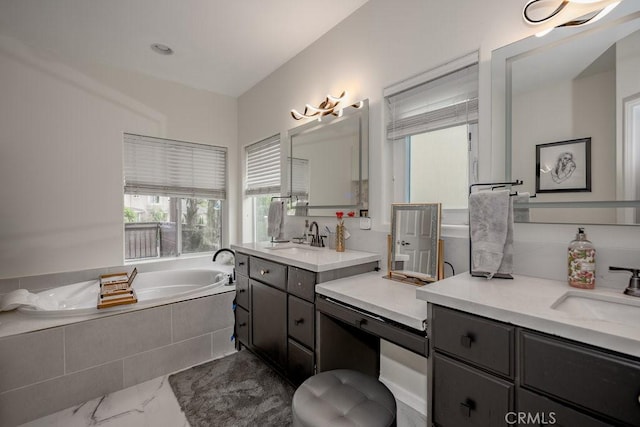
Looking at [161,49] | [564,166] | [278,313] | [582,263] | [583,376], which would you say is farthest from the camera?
[161,49]

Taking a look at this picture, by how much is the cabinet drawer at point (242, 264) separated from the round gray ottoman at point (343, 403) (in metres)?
1.12

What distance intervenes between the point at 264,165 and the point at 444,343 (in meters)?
2.75

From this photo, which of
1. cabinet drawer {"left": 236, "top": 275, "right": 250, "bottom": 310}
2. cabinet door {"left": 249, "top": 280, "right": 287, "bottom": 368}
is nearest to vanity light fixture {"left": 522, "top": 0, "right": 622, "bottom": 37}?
cabinet door {"left": 249, "top": 280, "right": 287, "bottom": 368}

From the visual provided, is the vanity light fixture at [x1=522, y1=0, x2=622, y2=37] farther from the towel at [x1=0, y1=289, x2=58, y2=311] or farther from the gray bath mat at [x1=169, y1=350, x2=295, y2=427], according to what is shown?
the towel at [x1=0, y1=289, x2=58, y2=311]

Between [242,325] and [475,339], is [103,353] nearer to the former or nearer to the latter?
[242,325]

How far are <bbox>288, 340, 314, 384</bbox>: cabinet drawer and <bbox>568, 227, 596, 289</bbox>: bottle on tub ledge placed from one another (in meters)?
1.28

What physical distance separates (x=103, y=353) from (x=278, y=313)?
1.23 m

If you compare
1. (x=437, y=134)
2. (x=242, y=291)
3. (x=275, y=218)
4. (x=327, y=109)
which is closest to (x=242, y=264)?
(x=242, y=291)

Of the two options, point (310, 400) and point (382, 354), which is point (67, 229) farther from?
point (382, 354)

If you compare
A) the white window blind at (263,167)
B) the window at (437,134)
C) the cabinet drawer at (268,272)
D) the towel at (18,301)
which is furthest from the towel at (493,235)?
the towel at (18,301)

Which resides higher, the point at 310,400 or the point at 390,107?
the point at 390,107

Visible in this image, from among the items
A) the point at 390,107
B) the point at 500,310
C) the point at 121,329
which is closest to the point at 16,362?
the point at 121,329

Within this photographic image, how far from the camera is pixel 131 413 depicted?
5.76 ft

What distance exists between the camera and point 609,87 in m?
1.11
